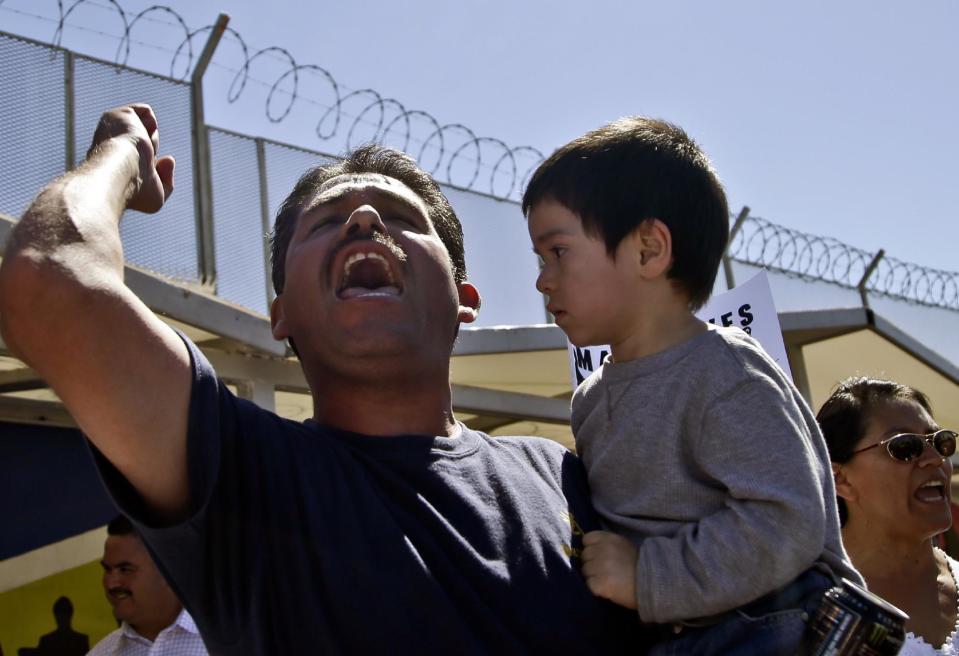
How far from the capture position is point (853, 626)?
1.91 m

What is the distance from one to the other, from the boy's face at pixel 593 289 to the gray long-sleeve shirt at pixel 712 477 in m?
0.10

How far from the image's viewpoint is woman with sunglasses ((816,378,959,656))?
3832 mm

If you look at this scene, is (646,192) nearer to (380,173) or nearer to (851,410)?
(380,173)

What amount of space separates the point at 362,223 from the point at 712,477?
3.26 feet

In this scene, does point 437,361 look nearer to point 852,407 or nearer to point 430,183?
point 430,183

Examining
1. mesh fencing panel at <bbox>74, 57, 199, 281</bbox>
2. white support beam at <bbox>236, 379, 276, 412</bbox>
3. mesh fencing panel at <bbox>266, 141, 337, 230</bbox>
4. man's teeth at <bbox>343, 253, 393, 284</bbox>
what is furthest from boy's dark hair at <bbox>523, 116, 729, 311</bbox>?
mesh fencing panel at <bbox>266, 141, 337, 230</bbox>

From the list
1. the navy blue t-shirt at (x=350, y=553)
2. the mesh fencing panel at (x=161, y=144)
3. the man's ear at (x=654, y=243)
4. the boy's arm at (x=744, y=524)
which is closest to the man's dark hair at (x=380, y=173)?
the man's ear at (x=654, y=243)

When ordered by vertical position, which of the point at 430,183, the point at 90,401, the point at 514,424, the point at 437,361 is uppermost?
the point at 430,183

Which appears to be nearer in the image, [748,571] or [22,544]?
[748,571]

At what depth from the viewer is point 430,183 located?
2.98m

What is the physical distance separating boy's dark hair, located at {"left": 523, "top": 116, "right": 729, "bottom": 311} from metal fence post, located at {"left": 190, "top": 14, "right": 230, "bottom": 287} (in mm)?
4802

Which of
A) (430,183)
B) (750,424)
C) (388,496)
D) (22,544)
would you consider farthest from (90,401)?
(22,544)

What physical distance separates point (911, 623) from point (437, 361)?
7.18 feet

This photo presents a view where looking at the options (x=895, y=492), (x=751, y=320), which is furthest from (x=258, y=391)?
(x=895, y=492)
